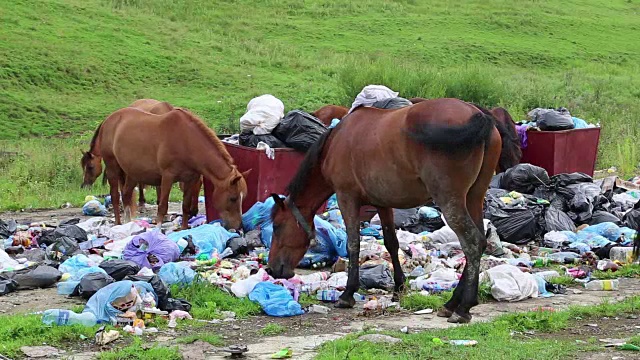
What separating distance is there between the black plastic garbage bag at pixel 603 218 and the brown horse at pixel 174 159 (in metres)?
4.74

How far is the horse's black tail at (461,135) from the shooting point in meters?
7.86

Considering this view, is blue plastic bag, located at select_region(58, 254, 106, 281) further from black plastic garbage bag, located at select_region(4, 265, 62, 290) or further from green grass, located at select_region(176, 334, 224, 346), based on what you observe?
green grass, located at select_region(176, 334, 224, 346)

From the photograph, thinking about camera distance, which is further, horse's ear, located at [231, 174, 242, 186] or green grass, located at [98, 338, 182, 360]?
horse's ear, located at [231, 174, 242, 186]

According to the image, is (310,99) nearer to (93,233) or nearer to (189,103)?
(189,103)

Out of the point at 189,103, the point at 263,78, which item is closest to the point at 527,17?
the point at 263,78

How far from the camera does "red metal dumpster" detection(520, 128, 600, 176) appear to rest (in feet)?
48.2

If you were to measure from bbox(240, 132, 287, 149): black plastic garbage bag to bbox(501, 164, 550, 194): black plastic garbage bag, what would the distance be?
3.47m

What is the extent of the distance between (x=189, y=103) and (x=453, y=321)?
65.1 feet

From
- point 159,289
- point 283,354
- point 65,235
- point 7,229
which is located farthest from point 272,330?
point 7,229

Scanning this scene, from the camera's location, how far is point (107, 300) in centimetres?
808

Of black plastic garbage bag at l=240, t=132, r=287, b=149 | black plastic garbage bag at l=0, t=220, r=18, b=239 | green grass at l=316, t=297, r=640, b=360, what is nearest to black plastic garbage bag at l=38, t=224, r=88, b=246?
black plastic garbage bag at l=0, t=220, r=18, b=239

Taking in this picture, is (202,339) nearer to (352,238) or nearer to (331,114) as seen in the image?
(352,238)

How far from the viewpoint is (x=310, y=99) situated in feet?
88.7

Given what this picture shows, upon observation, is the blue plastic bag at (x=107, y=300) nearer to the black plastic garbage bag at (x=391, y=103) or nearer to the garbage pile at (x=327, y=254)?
the garbage pile at (x=327, y=254)
